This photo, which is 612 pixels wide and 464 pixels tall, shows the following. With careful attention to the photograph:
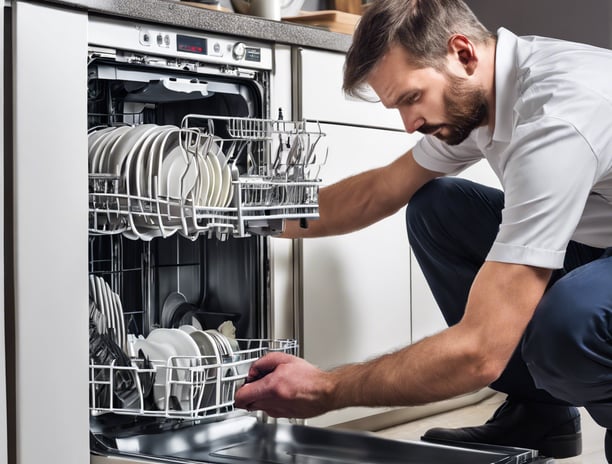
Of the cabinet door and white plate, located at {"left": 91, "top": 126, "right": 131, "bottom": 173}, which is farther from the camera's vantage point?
the cabinet door

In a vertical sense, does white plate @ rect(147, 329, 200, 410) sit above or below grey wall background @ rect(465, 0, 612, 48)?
below

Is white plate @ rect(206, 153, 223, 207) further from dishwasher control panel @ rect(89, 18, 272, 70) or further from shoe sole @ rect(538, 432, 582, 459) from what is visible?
shoe sole @ rect(538, 432, 582, 459)

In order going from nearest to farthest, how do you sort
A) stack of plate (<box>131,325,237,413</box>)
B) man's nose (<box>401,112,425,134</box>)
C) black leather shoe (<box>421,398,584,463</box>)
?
stack of plate (<box>131,325,237,413</box>)
man's nose (<box>401,112,425,134</box>)
black leather shoe (<box>421,398,584,463</box>)

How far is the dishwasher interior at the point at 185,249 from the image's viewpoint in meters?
1.56

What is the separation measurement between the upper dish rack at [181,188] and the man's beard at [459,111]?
22 centimetres

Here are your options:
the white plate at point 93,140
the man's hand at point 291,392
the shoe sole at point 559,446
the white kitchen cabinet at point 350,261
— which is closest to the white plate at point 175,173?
the white plate at point 93,140

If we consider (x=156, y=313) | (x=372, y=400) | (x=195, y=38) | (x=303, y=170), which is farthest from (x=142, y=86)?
(x=372, y=400)

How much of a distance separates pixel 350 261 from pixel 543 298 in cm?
66

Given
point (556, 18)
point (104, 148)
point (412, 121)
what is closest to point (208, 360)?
point (104, 148)

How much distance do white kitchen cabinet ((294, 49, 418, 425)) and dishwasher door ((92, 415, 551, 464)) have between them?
380mm

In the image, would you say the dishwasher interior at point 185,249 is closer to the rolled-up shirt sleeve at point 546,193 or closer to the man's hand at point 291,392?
the man's hand at point 291,392

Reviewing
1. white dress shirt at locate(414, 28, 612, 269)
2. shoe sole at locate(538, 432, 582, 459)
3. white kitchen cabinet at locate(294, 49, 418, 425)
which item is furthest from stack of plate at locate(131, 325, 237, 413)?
shoe sole at locate(538, 432, 582, 459)

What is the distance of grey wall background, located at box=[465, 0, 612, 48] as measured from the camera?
10.4 feet

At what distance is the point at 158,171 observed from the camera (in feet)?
5.17
